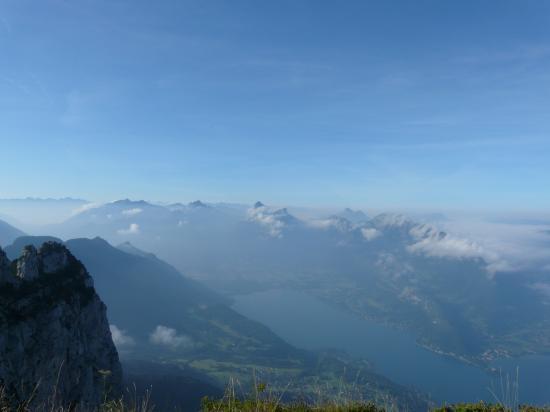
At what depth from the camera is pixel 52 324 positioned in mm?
53906

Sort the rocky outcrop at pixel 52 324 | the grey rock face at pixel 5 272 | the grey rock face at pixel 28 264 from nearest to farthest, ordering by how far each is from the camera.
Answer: the rocky outcrop at pixel 52 324
the grey rock face at pixel 5 272
the grey rock face at pixel 28 264

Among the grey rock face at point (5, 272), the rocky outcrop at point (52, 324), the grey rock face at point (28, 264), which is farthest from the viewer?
the grey rock face at point (28, 264)

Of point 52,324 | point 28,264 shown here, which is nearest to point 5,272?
point 28,264

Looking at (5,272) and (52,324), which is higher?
(5,272)

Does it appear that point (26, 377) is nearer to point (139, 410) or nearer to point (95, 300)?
point (95, 300)

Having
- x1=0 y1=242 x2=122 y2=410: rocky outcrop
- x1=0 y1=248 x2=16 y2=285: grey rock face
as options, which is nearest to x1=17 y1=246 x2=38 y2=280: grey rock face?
x1=0 y1=242 x2=122 y2=410: rocky outcrop

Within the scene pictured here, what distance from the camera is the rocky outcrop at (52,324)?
46938 millimetres

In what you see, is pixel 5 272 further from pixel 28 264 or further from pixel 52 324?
pixel 52 324

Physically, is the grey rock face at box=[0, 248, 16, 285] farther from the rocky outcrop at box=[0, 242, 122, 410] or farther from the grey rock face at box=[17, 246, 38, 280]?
the grey rock face at box=[17, 246, 38, 280]

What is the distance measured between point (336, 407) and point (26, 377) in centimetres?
4865

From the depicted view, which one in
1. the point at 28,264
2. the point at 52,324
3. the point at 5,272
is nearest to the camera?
the point at 5,272

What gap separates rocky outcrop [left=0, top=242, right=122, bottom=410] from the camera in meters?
46.9

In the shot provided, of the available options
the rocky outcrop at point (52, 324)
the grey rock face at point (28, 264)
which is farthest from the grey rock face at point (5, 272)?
the grey rock face at point (28, 264)

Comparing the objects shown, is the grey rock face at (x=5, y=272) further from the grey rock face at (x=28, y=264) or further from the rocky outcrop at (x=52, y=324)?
the grey rock face at (x=28, y=264)
